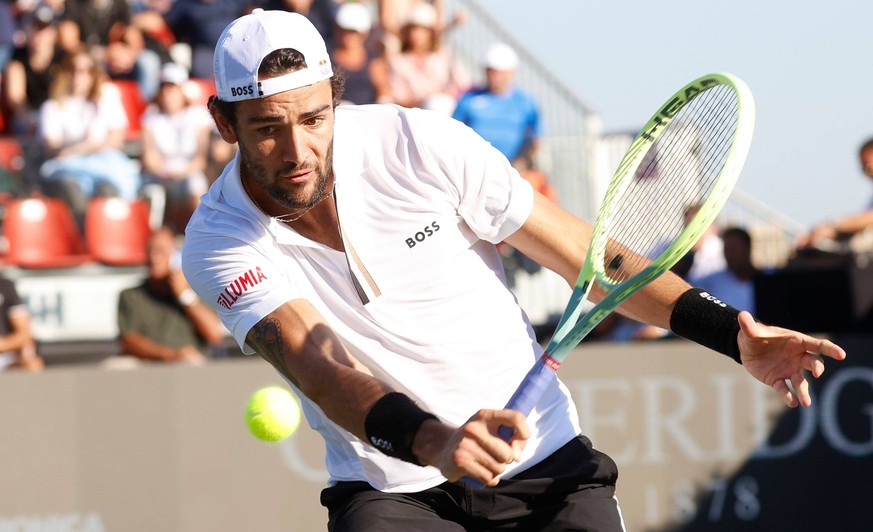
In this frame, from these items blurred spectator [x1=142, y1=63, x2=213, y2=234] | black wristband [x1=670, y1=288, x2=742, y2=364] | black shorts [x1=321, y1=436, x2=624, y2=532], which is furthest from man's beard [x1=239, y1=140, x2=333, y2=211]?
blurred spectator [x1=142, y1=63, x2=213, y2=234]

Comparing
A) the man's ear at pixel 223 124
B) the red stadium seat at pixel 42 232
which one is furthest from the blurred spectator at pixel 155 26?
the man's ear at pixel 223 124

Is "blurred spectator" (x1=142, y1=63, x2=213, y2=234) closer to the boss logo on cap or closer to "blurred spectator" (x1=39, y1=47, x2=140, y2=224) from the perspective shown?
"blurred spectator" (x1=39, y1=47, x2=140, y2=224)

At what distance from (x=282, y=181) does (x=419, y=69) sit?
6733mm

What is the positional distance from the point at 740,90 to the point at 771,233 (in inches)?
365

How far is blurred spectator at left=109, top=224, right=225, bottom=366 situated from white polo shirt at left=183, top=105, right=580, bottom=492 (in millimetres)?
4383

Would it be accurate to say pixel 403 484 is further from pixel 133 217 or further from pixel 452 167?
pixel 133 217

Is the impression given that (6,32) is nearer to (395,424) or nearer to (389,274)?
(389,274)

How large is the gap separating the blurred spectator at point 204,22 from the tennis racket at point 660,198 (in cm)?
802

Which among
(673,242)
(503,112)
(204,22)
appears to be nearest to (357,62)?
(503,112)

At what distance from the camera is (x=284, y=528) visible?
23.7 ft

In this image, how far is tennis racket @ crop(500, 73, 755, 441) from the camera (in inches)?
122

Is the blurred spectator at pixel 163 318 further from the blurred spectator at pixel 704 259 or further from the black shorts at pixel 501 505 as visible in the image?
the black shorts at pixel 501 505

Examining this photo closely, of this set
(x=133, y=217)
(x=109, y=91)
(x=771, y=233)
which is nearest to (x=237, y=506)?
(x=133, y=217)

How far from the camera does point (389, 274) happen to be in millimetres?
3537
